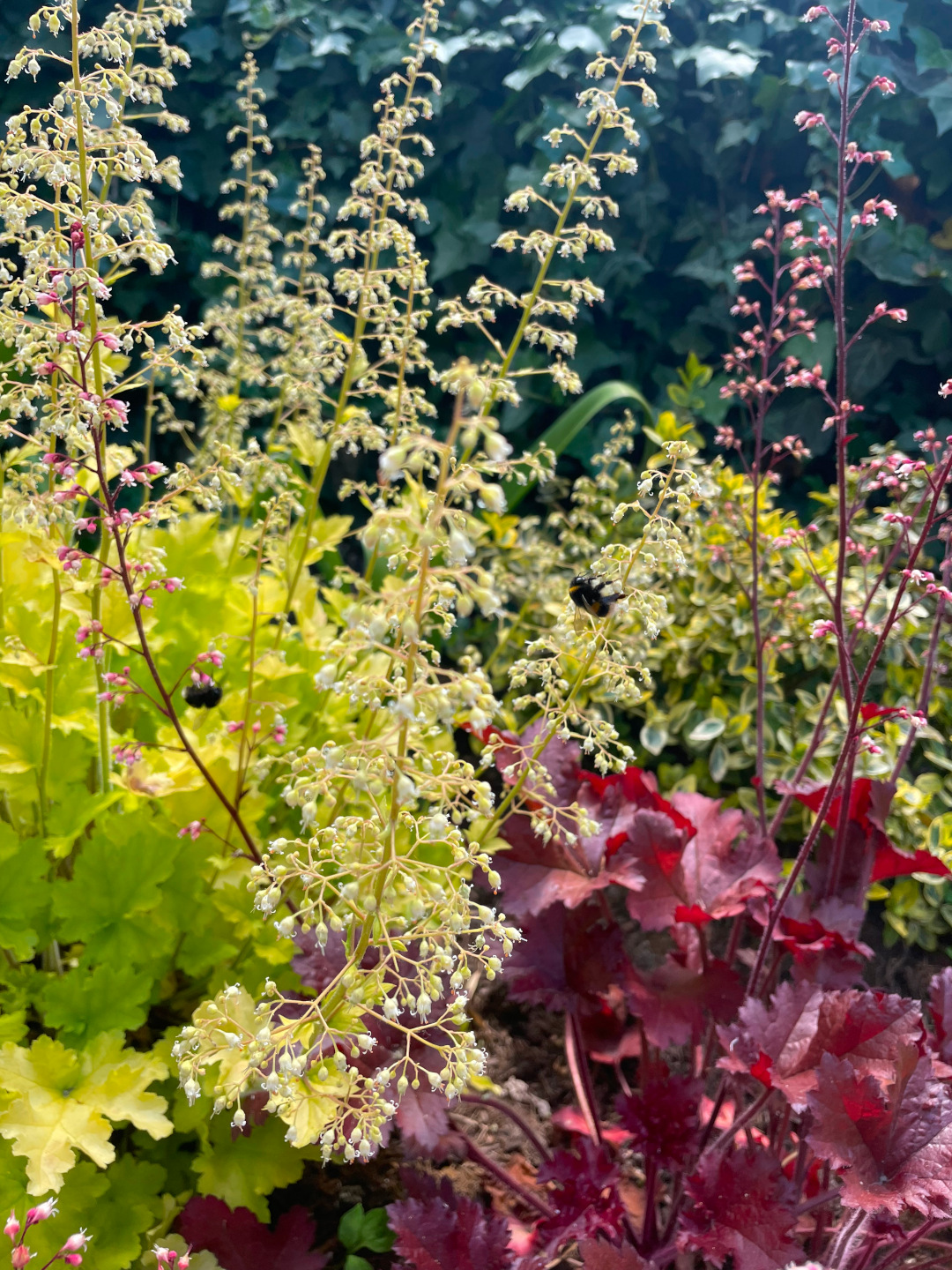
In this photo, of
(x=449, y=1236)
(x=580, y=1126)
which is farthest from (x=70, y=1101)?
(x=580, y=1126)

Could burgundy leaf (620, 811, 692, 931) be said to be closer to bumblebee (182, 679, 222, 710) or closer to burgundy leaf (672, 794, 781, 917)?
burgundy leaf (672, 794, 781, 917)

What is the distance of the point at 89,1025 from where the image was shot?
4.66ft

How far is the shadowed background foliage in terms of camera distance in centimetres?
353

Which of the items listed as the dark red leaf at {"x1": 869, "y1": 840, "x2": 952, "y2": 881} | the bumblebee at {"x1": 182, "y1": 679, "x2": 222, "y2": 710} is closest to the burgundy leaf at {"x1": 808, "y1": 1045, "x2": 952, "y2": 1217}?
the dark red leaf at {"x1": 869, "y1": 840, "x2": 952, "y2": 881}

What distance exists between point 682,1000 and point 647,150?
3376 mm

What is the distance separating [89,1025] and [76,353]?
3.28ft

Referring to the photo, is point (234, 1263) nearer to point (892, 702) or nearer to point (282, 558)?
point (282, 558)

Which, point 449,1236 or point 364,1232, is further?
point 364,1232

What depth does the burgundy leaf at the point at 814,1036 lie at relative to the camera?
1.33 meters

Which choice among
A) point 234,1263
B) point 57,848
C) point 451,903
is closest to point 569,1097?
point 234,1263

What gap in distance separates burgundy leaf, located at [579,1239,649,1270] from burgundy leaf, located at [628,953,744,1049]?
357mm

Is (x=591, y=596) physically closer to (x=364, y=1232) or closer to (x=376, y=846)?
(x=376, y=846)

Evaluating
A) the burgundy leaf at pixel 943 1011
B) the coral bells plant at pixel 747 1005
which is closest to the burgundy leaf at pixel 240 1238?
the coral bells plant at pixel 747 1005

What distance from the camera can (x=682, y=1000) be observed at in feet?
5.45
